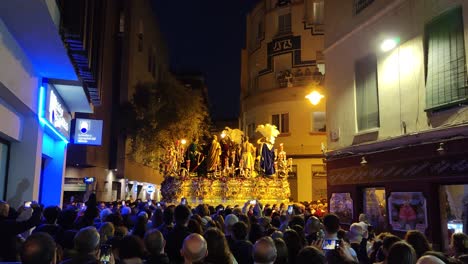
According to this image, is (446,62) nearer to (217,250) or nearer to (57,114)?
(217,250)

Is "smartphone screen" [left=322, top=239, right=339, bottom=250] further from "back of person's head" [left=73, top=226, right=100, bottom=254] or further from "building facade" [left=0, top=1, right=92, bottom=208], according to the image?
"building facade" [left=0, top=1, right=92, bottom=208]

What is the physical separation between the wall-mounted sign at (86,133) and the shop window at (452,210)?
1549 centimetres

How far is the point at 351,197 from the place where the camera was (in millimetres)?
14961

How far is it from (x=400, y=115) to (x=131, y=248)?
9.54m

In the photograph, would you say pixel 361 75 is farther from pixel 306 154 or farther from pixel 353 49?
pixel 306 154

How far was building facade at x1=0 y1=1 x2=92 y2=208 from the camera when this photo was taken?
9.54m

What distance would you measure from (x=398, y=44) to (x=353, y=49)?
262 cm

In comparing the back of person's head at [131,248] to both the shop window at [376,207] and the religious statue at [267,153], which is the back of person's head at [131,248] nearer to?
the shop window at [376,207]

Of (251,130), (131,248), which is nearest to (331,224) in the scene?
(131,248)

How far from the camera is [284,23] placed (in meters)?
35.6

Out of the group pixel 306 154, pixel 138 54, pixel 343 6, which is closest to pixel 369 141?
pixel 343 6

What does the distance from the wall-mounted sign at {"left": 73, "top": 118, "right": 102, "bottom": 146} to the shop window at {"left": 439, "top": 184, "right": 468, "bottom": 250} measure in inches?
610

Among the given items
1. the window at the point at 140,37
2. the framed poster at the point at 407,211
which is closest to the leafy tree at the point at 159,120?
the window at the point at 140,37

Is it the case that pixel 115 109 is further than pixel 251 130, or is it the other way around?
pixel 251 130
